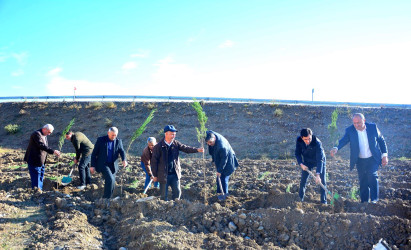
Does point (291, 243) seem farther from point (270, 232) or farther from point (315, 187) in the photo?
point (315, 187)

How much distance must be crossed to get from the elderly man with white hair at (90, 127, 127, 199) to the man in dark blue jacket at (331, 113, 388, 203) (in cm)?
426

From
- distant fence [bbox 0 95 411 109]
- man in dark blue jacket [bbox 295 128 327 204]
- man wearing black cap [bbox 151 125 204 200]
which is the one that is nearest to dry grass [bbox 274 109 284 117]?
distant fence [bbox 0 95 411 109]

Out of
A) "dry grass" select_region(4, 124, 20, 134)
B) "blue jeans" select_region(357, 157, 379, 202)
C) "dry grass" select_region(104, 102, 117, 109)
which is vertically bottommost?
"dry grass" select_region(4, 124, 20, 134)

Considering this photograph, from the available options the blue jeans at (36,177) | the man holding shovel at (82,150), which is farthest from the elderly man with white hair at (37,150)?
the man holding shovel at (82,150)

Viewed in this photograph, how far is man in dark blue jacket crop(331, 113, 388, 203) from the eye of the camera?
19.2 feet

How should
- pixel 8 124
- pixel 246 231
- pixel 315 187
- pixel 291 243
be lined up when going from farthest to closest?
pixel 8 124 → pixel 315 187 → pixel 246 231 → pixel 291 243

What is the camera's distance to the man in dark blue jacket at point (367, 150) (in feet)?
19.2

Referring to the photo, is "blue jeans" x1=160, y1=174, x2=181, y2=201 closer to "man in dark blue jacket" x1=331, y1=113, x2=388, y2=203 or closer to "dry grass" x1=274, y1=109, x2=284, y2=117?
"man in dark blue jacket" x1=331, y1=113, x2=388, y2=203

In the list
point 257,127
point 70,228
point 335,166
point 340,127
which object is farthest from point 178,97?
point 70,228

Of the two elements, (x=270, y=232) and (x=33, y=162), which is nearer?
(x=270, y=232)

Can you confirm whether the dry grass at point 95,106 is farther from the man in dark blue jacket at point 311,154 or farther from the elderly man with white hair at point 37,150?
the man in dark blue jacket at point 311,154

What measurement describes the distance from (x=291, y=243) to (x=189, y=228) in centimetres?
157

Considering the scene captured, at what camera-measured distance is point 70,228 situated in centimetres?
509

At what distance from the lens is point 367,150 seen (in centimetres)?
591
